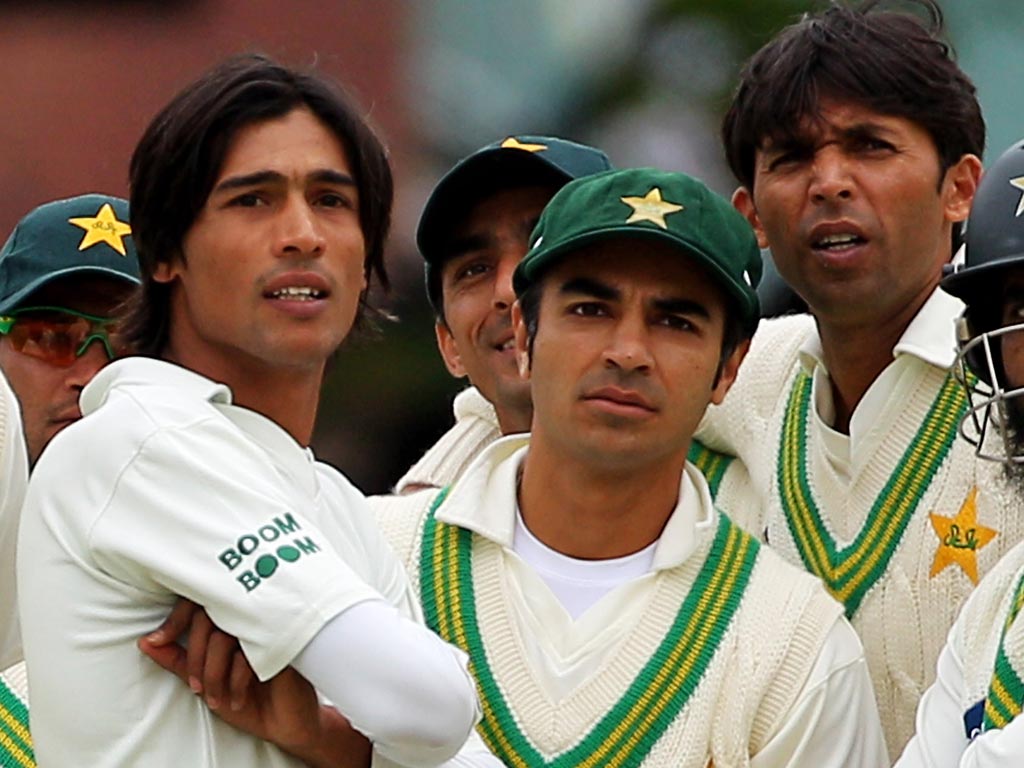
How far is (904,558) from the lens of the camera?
489 cm

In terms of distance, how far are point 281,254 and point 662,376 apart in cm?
76

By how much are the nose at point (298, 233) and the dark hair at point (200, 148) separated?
130 millimetres

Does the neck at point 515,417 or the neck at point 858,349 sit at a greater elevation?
the neck at point 858,349

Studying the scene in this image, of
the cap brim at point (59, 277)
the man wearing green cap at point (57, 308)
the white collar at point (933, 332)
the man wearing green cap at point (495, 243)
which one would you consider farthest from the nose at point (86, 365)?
the white collar at point (933, 332)

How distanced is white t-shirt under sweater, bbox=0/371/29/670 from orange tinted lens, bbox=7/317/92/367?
778 millimetres

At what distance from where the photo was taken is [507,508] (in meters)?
4.61

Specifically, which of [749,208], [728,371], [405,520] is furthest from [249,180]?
[749,208]

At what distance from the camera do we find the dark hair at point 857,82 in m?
5.18

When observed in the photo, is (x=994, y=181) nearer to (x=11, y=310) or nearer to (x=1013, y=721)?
(x=1013, y=721)

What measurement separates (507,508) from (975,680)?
0.90 meters

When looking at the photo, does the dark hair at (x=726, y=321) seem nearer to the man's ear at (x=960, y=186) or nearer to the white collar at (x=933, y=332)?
the white collar at (x=933, y=332)

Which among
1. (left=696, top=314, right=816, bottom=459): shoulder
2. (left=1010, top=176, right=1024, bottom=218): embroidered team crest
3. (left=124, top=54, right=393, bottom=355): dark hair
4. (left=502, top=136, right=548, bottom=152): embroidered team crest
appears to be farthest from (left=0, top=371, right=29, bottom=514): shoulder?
(left=1010, top=176, right=1024, bottom=218): embroidered team crest

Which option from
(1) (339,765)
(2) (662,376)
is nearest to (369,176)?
(2) (662,376)

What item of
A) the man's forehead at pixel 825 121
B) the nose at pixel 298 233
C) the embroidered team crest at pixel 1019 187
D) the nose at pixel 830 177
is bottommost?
the nose at pixel 298 233
